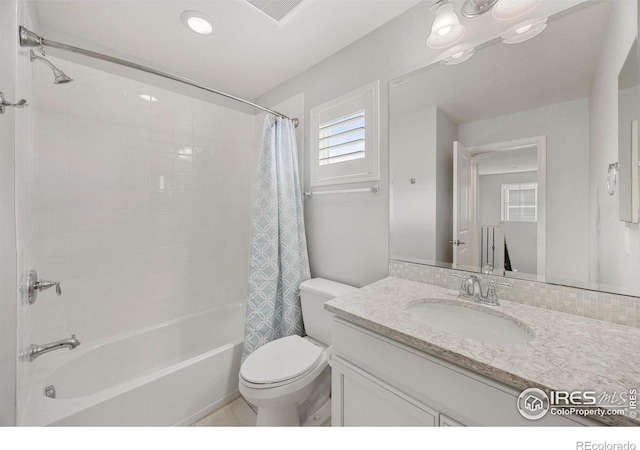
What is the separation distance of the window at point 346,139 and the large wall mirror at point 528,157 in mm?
200

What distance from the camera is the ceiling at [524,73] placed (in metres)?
0.89

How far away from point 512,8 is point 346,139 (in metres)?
0.92

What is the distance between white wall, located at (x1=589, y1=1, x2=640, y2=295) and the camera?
80 centimetres

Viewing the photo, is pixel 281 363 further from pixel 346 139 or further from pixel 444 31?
pixel 444 31

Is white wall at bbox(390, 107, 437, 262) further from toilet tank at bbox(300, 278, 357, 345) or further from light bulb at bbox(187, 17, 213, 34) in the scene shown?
light bulb at bbox(187, 17, 213, 34)

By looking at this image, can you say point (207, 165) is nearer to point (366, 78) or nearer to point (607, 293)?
point (366, 78)

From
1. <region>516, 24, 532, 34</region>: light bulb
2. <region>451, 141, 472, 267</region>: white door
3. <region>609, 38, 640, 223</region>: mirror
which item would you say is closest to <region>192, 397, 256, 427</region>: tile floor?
<region>451, 141, 472, 267</region>: white door

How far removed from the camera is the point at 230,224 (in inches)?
91.2

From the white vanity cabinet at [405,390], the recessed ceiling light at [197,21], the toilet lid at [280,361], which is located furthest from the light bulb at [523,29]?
the toilet lid at [280,361]

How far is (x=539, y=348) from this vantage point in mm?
677

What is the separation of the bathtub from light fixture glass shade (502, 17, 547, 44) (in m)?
2.13

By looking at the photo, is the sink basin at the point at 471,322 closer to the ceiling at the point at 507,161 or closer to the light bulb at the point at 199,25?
the ceiling at the point at 507,161

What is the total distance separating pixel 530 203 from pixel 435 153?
46cm

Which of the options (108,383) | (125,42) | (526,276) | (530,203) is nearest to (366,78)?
(530,203)
